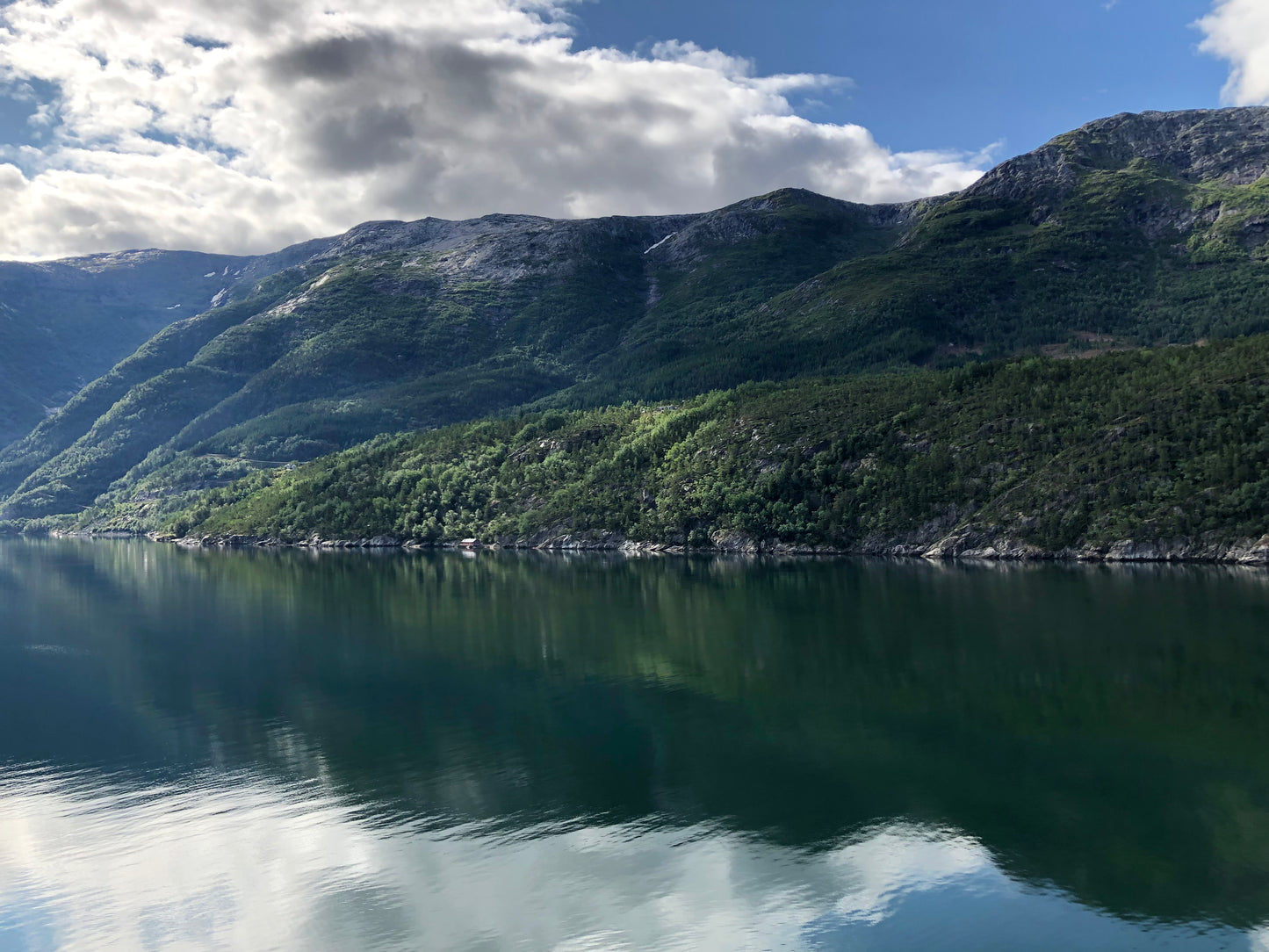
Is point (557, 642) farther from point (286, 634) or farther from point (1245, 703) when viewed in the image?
point (1245, 703)

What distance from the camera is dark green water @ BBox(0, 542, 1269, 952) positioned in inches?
1265

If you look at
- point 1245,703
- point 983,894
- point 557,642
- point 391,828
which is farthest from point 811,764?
point 557,642

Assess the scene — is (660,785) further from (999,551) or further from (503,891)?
(999,551)

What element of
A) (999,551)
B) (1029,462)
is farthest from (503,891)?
(1029,462)

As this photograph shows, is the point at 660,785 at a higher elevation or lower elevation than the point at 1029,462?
lower

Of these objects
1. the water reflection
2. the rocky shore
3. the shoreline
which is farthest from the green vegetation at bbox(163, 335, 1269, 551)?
the water reflection

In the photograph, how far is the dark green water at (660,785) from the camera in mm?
32125

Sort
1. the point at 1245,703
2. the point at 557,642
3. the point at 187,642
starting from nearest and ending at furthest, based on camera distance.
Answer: the point at 1245,703
the point at 557,642
the point at 187,642

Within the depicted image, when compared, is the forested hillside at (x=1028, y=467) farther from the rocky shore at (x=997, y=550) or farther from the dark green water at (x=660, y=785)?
the dark green water at (x=660, y=785)

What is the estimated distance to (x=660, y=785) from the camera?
4516cm

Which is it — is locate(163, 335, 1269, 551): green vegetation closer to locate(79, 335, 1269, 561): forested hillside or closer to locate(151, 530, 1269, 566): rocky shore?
locate(79, 335, 1269, 561): forested hillside

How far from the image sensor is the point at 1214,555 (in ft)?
425

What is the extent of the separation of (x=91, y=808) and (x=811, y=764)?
34993mm

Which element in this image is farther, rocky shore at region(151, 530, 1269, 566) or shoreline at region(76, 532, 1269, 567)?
rocky shore at region(151, 530, 1269, 566)
